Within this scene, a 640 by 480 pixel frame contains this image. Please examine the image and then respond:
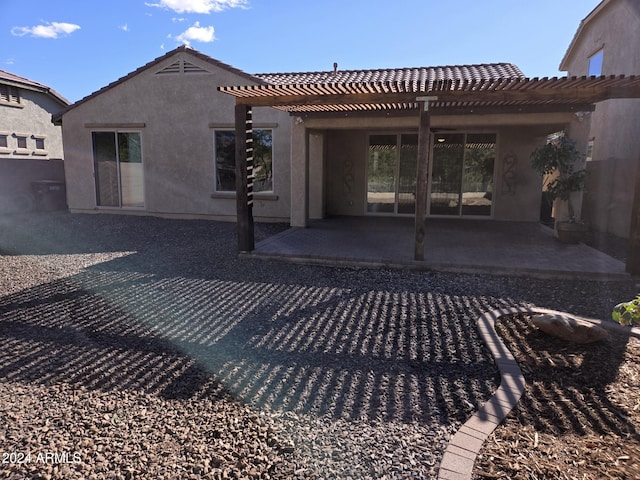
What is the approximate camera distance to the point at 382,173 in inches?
519

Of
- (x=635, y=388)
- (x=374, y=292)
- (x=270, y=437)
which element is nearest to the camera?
(x=270, y=437)

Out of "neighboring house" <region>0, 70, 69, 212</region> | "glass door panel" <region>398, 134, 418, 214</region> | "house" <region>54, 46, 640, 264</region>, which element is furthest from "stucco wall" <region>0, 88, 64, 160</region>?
"glass door panel" <region>398, 134, 418, 214</region>

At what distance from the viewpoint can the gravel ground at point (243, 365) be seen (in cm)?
263

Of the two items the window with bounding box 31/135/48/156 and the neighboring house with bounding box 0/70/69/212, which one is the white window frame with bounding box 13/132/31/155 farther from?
the window with bounding box 31/135/48/156

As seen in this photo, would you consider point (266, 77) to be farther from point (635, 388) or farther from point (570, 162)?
point (635, 388)

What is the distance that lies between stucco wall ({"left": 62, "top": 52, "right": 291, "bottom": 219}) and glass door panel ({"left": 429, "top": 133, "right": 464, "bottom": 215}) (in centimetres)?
429

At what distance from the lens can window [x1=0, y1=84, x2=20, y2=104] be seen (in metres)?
17.3

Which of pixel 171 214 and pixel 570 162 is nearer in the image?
pixel 570 162

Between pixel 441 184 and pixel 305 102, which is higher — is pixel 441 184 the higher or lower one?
the lower one

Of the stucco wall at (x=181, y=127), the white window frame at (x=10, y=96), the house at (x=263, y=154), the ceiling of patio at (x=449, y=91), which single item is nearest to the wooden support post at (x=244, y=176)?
the ceiling of patio at (x=449, y=91)

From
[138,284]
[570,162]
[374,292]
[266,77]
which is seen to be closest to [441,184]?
[570,162]

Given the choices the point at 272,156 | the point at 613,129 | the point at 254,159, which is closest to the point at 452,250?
the point at 272,156

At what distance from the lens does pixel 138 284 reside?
20.9ft

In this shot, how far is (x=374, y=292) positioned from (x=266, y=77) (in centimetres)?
1056
